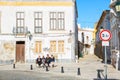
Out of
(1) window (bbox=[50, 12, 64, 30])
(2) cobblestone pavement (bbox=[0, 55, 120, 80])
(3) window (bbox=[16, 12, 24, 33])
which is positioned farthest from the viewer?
(3) window (bbox=[16, 12, 24, 33])

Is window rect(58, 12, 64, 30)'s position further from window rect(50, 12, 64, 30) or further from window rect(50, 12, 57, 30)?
window rect(50, 12, 57, 30)

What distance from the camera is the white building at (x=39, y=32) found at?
43.9m

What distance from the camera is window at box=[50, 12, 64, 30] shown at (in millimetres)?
44000

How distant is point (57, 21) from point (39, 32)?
2.64 m

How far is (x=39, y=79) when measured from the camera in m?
23.0

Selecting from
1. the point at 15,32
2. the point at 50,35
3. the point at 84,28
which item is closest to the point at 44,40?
the point at 50,35

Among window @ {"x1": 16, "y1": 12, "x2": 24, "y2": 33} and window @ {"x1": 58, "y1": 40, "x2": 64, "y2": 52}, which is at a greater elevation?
window @ {"x1": 16, "y1": 12, "x2": 24, "y2": 33}

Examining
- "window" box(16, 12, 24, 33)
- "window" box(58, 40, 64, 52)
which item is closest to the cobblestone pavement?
"window" box(58, 40, 64, 52)

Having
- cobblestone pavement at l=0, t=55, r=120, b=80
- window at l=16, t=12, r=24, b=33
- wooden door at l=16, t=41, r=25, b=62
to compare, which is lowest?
cobblestone pavement at l=0, t=55, r=120, b=80

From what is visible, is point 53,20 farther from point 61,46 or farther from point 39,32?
point 61,46

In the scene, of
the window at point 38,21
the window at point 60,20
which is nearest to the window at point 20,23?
the window at point 38,21

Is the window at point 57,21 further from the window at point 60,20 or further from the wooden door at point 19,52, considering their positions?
the wooden door at point 19,52

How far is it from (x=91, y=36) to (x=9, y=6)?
5821cm

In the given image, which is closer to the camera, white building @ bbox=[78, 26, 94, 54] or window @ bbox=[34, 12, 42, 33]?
window @ bbox=[34, 12, 42, 33]
